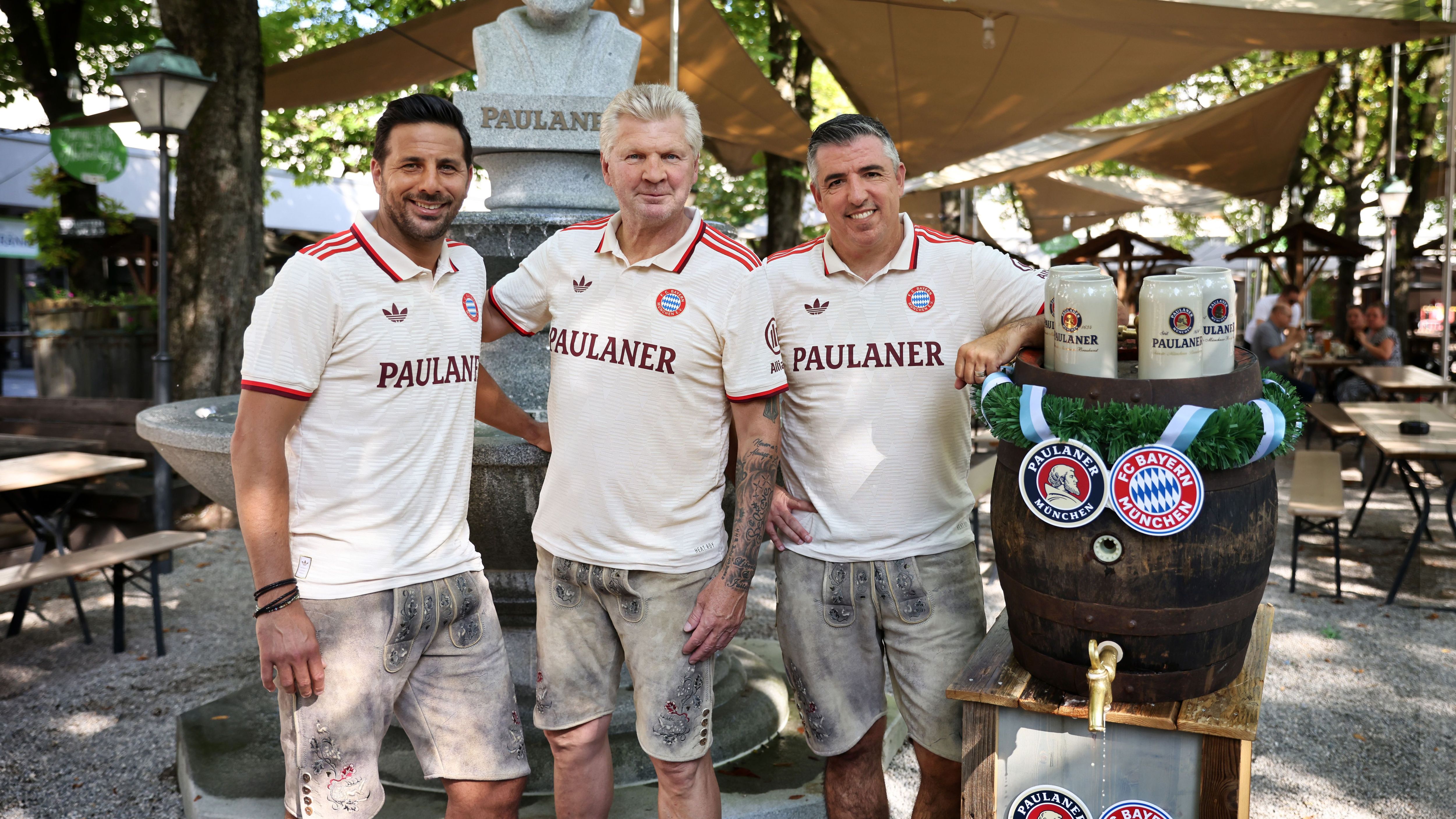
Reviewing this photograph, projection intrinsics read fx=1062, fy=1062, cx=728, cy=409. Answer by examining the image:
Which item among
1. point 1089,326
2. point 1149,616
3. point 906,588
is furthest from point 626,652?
point 1089,326

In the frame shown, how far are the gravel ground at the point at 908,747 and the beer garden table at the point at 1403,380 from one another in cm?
299

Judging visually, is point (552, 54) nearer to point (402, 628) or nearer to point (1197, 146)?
point (402, 628)

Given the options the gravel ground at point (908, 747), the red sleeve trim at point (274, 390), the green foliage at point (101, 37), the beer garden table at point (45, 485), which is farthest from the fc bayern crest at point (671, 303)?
the green foliage at point (101, 37)

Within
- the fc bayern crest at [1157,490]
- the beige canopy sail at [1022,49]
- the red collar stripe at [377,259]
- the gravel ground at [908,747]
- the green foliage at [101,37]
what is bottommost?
the gravel ground at [908,747]

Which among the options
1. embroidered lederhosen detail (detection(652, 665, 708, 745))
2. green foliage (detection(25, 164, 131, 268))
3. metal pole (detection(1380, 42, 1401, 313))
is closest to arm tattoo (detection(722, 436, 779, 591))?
embroidered lederhosen detail (detection(652, 665, 708, 745))

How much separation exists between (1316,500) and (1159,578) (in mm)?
4717

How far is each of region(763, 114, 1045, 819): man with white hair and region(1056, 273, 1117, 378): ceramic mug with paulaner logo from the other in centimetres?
35

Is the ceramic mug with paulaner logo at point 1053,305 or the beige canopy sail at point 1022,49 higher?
the beige canopy sail at point 1022,49

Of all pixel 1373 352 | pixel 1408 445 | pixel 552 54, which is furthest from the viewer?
pixel 1373 352

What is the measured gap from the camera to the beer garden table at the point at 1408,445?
5.60 meters

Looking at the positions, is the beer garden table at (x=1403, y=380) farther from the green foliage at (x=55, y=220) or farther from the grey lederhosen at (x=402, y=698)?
the green foliage at (x=55, y=220)

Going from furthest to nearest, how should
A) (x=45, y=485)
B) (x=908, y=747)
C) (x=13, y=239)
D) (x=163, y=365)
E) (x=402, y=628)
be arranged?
(x=13, y=239)
(x=163, y=365)
(x=45, y=485)
(x=908, y=747)
(x=402, y=628)

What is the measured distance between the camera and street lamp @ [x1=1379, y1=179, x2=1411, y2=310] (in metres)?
13.4

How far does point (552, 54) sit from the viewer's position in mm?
4363
